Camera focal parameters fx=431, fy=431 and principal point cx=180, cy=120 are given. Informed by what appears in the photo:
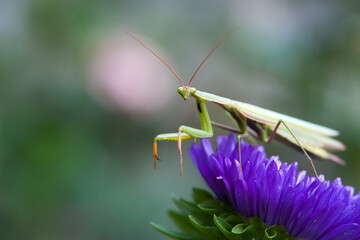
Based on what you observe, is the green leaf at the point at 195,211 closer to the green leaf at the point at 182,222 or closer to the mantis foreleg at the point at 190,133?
the green leaf at the point at 182,222

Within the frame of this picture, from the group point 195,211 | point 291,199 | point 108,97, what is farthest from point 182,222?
point 108,97

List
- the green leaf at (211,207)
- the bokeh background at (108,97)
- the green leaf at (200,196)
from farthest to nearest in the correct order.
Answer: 1. the bokeh background at (108,97)
2. the green leaf at (200,196)
3. the green leaf at (211,207)

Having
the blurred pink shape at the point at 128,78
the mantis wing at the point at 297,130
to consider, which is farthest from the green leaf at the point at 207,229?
the blurred pink shape at the point at 128,78

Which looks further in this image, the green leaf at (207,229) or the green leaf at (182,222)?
the green leaf at (182,222)

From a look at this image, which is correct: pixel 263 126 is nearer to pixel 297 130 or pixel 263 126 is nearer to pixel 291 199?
pixel 297 130

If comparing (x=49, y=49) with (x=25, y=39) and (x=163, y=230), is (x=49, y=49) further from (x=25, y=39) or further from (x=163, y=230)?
(x=163, y=230)

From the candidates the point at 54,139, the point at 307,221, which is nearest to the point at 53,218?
the point at 54,139

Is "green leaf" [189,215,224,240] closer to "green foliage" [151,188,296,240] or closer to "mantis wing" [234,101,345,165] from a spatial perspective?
"green foliage" [151,188,296,240]
